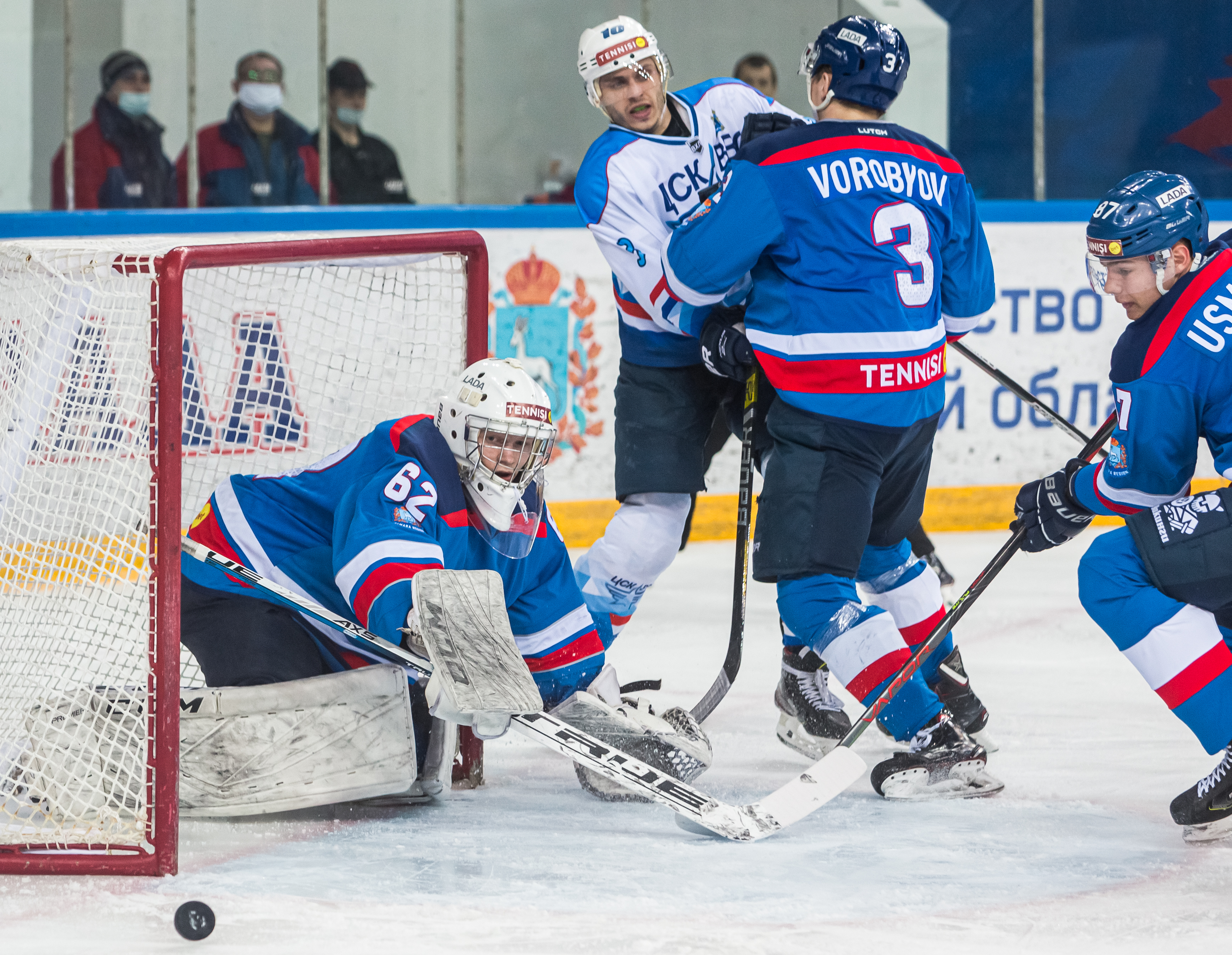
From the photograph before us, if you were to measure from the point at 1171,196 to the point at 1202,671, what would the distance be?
0.64 m

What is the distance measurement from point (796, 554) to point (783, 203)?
0.53 meters

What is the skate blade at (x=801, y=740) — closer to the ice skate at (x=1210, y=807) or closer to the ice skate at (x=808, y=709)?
the ice skate at (x=808, y=709)

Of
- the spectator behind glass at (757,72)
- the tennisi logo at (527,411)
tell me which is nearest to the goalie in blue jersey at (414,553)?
the tennisi logo at (527,411)

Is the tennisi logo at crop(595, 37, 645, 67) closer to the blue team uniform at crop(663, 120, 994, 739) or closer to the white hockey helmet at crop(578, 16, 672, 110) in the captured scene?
the white hockey helmet at crop(578, 16, 672, 110)

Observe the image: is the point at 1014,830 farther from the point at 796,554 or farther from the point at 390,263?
the point at 390,263

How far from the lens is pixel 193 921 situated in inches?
76.9

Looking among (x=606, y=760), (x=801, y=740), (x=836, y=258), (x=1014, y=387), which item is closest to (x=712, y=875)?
(x=606, y=760)

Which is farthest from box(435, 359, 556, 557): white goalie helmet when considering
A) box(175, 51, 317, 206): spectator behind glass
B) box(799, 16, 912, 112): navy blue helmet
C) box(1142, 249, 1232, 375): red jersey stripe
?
box(175, 51, 317, 206): spectator behind glass

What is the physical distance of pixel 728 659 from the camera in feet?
9.89

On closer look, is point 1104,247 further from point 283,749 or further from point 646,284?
point 283,749

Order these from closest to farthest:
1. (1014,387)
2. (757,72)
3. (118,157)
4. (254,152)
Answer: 1. (1014,387)
2. (118,157)
3. (254,152)
4. (757,72)

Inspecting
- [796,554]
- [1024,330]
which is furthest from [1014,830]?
[1024,330]

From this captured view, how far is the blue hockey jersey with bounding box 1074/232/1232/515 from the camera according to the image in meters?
2.29

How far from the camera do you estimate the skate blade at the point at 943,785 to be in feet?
8.68
